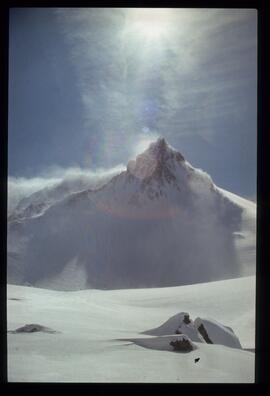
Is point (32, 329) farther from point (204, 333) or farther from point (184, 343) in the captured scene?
point (204, 333)

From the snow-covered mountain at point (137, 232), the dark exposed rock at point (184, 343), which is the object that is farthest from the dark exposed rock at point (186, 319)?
the snow-covered mountain at point (137, 232)

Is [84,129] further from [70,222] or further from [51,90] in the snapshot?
[70,222]

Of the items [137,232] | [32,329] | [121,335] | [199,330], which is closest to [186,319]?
[199,330]

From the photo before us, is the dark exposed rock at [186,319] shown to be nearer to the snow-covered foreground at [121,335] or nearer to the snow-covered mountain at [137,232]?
the snow-covered foreground at [121,335]
